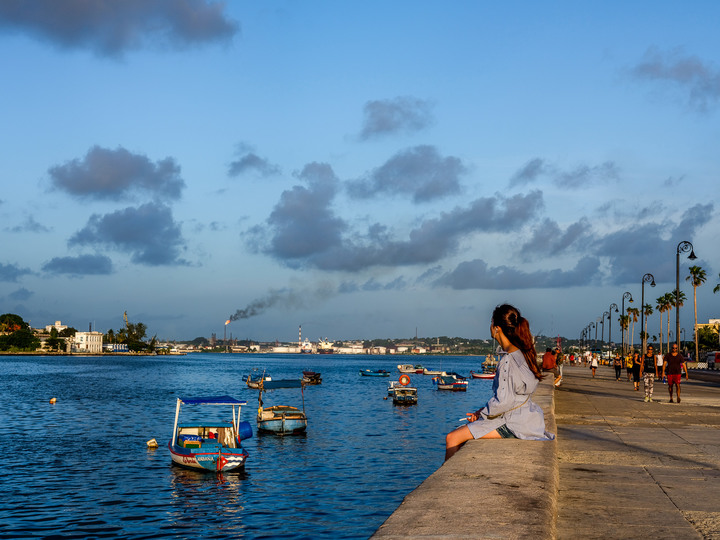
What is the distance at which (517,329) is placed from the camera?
841cm

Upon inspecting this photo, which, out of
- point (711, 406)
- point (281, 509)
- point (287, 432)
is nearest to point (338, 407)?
point (287, 432)

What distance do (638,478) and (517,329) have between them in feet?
8.63

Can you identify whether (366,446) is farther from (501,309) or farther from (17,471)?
(501,309)

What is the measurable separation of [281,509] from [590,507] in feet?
71.9

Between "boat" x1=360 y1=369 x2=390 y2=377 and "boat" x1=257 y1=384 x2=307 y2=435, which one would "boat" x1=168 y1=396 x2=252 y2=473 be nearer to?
"boat" x1=257 y1=384 x2=307 y2=435

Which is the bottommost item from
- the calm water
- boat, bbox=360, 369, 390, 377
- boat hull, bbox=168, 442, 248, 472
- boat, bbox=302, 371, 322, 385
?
boat, bbox=360, 369, 390, 377

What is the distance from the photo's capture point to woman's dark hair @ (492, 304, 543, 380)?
8328mm

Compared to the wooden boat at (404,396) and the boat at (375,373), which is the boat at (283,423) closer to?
the wooden boat at (404,396)

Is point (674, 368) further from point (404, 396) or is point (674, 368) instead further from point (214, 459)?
point (404, 396)

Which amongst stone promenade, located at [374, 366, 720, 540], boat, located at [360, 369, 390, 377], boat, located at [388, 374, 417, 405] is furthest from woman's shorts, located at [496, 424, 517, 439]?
boat, located at [360, 369, 390, 377]

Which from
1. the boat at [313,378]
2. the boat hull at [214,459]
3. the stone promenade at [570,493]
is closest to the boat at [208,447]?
the boat hull at [214,459]

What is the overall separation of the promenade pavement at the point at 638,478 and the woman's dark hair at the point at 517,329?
1496 millimetres

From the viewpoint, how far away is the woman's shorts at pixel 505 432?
8.66 metres

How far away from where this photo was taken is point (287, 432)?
50281 mm
